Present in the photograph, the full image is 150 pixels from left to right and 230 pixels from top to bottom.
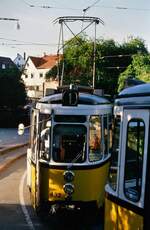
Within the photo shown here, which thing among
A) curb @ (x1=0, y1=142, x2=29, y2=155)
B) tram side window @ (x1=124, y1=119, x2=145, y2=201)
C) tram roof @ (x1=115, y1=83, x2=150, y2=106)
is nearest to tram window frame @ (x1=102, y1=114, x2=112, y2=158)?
tram roof @ (x1=115, y1=83, x2=150, y2=106)

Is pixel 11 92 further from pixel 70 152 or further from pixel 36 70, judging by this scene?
pixel 36 70

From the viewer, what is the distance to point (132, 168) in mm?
6359

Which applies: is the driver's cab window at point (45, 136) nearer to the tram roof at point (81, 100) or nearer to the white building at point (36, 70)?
the tram roof at point (81, 100)

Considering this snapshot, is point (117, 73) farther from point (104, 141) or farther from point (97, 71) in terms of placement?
point (104, 141)

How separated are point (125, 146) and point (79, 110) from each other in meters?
5.09

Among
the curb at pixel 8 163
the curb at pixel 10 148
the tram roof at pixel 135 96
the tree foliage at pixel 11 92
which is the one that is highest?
the tram roof at pixel 135 96

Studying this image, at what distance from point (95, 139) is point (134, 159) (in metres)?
5.60

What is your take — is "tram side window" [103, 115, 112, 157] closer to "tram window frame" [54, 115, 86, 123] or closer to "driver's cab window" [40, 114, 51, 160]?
"tram window frame" [54, 115, 86, 123]

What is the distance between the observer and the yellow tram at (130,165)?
600 centimetres

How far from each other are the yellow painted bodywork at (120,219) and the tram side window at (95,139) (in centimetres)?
459

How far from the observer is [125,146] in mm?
6641

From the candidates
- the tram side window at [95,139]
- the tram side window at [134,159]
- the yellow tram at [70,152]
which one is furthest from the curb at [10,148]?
the tram side window at [134,159]

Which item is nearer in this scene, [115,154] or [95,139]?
[115,154]

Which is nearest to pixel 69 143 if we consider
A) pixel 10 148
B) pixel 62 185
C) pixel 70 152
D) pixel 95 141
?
pixel 70 152
